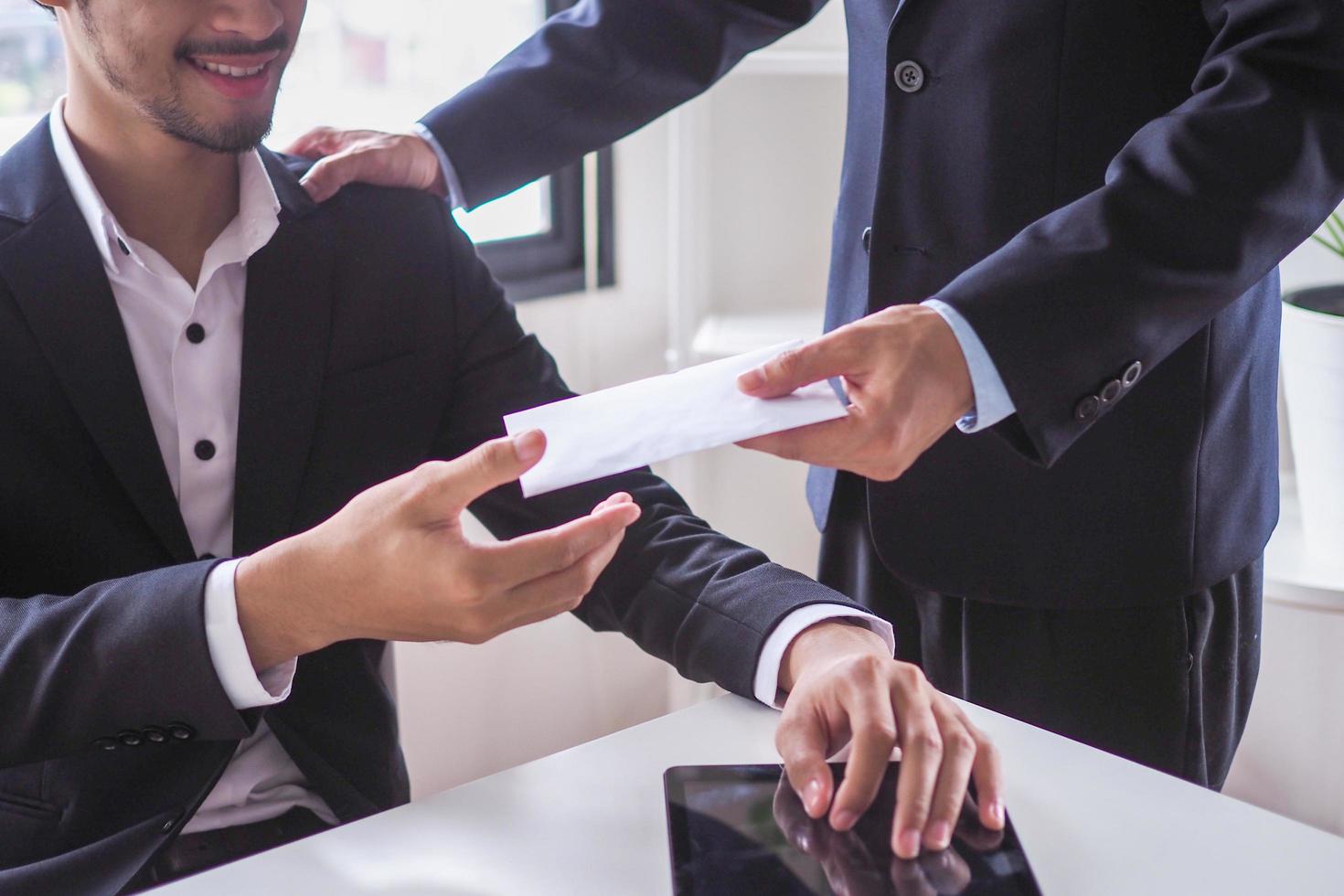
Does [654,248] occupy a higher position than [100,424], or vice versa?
[100,424]

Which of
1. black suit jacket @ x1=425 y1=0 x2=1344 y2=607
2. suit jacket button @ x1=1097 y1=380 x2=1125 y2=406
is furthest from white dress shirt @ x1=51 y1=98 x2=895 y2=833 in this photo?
suit jacket button @ x1=1097 y1=380 x2=1125 y2=406

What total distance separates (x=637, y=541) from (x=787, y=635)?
0.22 metres

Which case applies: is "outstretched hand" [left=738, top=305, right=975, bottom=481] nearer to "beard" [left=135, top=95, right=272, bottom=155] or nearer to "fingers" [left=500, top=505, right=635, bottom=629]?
"fingers" [left=500, top=505, right=635, bottom=629]

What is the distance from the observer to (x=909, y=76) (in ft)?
4.06

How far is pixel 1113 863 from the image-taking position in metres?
0.82

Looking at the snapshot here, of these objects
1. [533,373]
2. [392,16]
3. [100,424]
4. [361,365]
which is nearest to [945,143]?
[533,373]

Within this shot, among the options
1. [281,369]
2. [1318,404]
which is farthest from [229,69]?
[1318,404]

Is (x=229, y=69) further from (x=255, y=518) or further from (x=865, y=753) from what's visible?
(x=865, y=753)

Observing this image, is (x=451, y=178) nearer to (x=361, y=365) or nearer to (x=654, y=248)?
(x=361, y=365)

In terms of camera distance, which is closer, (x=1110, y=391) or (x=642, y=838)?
(x=642, y=838)

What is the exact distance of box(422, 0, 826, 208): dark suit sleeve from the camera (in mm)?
1483

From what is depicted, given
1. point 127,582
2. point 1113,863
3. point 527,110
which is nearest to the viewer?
point 1113,863

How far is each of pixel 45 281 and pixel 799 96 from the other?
5.23 feet

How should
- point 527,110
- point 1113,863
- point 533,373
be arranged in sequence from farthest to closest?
point 527,110 → point 533,373 → point 1113,863
